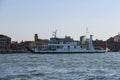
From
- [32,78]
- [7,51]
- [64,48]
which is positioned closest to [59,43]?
[64,48]

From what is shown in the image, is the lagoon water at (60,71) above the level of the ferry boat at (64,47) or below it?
below

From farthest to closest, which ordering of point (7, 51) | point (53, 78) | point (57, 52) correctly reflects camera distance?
point (7, 51)
point (57, 52)
point (53, 78)

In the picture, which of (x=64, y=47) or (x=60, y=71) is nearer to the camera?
(x=60, y=71)

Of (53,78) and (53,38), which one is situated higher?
(53,38)

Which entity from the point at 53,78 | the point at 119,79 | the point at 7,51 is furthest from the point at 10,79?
the point at 7,51

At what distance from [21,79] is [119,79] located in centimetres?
796

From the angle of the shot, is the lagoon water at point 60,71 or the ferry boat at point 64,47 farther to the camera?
the ferry boat at point 64,47

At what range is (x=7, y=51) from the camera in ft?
630

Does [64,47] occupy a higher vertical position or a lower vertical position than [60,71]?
higher

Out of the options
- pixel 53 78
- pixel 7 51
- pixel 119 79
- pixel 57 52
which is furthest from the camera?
pixel 7 51

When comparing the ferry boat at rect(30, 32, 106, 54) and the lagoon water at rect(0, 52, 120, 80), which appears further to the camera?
the ferry boat at rect(30, 32, 106, 54)

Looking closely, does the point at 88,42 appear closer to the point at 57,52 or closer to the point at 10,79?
the point at 57,52

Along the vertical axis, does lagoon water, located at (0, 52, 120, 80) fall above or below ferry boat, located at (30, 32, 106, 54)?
below

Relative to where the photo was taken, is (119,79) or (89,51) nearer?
(119,79)
